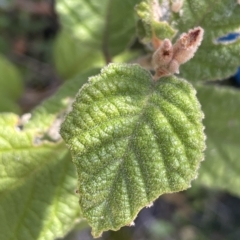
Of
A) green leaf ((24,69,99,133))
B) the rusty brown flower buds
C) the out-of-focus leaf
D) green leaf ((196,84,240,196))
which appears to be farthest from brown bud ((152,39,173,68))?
the out-of-focus leaf

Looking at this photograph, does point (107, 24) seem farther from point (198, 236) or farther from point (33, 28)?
point (198, 236)

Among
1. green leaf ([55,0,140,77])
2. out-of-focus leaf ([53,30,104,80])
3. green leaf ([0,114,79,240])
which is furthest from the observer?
out-of-focus leaf ([53,30,104,80])

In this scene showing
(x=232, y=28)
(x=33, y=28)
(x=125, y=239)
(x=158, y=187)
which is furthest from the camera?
(x=33, y=28)

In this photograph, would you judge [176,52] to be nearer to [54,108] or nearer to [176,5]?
[176,5]

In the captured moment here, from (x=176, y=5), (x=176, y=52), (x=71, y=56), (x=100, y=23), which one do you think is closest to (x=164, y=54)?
(x=176, y=52)

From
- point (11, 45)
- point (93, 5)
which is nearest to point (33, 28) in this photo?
point (11, 45)

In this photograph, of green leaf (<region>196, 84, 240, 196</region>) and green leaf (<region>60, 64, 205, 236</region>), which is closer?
green leaf (<region>60, 64, 205, 236</region>)

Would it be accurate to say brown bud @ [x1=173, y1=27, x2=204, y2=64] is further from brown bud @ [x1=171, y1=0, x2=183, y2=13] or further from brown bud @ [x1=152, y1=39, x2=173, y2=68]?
brown bud @ [x1=171, y1=0, x2=183, y2=13]
